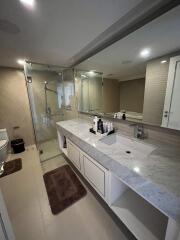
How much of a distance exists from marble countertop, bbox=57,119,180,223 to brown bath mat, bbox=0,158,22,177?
1862 mm

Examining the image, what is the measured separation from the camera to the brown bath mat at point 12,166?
2195 mm

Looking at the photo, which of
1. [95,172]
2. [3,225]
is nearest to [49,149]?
[95,172]

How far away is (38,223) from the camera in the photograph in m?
1.31

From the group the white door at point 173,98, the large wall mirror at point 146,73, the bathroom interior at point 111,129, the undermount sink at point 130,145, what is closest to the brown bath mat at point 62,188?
the bathroom interior at point 111,129

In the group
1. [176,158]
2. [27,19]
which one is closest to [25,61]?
[27,19]

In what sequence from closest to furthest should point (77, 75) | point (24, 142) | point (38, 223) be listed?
point (38, 223) → point (77, 75) → point (24, 142)

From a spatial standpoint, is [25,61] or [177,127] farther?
[25,61]

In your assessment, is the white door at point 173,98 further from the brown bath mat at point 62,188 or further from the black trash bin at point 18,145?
the black trash bin at point 18,145

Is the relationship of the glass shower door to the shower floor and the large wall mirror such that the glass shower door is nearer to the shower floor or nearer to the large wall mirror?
the shower floor

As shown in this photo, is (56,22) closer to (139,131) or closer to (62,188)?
(139,131)

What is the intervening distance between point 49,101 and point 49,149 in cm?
139

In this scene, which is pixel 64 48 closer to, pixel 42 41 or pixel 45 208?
pixel 42 41

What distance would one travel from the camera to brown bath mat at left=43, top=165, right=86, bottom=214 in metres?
1.51

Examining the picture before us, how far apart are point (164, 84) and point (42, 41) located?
5.26 feet
